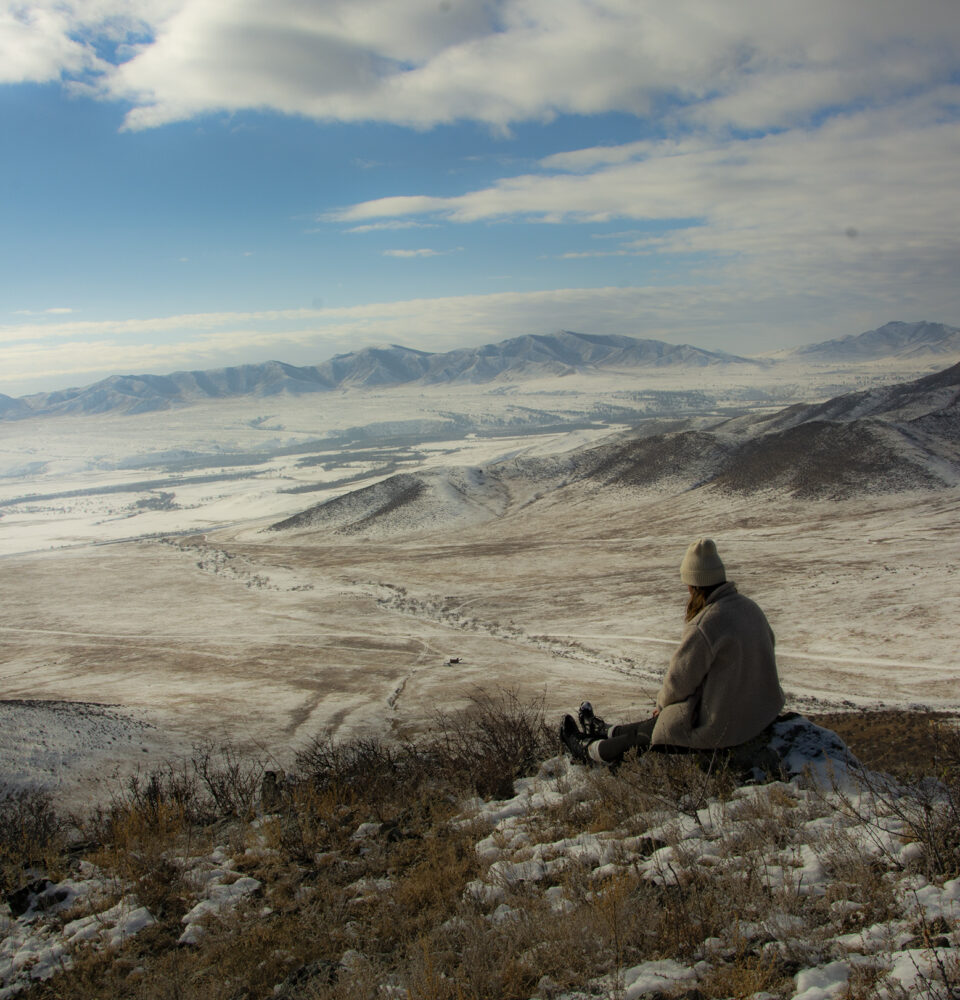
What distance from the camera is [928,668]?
680 inches

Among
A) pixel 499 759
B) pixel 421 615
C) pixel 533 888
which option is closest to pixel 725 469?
pixel 421 615

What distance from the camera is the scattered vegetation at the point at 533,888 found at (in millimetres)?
3215

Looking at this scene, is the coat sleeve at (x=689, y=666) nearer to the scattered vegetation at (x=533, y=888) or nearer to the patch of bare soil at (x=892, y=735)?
the scattered vegetation at (x=533, y=888)

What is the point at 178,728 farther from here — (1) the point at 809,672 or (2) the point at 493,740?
(1) the point at 809,672

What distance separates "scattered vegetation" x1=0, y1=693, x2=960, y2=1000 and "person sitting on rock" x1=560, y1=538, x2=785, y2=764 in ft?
1.06

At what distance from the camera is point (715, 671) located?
4.91 meters

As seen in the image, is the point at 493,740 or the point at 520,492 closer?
the point at 493,740

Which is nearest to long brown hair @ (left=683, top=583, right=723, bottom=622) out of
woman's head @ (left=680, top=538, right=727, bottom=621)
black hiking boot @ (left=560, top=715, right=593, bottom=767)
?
woman's head @ (left=680, top=538, right=727, bottom=621)

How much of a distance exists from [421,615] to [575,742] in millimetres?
22331

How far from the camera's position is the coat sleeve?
15.9ft

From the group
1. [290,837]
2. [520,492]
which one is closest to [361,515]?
[520,492]

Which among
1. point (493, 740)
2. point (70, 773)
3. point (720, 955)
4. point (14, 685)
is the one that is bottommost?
point (14, 685)

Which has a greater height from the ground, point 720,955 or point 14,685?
point 720,955

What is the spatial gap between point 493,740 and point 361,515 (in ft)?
153
